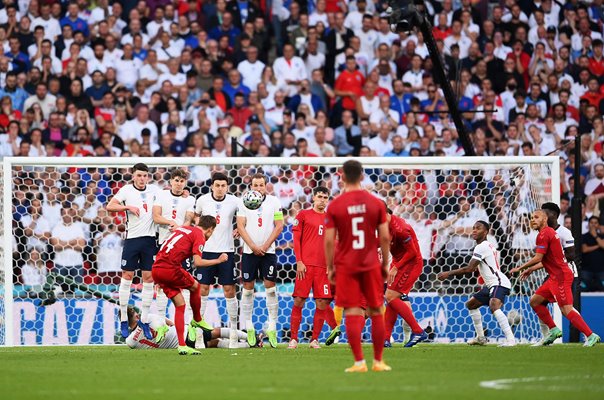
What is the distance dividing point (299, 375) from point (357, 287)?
977mm

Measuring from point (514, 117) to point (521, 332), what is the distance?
6098 mm

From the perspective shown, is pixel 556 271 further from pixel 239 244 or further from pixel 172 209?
pixel 172 209

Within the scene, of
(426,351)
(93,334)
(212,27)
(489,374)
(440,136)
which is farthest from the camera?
(212,27)

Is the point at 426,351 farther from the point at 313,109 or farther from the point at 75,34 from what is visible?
the point at 75,34

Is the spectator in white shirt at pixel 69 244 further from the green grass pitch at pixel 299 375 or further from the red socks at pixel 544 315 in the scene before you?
the red socks at pixel 544 315

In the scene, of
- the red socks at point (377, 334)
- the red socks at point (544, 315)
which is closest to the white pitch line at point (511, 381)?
the red socks at point (377, 334)

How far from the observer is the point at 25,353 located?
14.5 metres

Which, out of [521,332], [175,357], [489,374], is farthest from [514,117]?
[489,374]

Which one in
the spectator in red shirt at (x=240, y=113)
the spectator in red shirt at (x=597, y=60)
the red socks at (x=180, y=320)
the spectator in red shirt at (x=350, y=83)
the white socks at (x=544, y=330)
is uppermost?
the spectator in red shirt at (x=597, y=60)

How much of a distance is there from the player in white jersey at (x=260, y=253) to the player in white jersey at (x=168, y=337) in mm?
305

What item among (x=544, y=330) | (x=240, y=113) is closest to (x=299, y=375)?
(x=544, y=330)

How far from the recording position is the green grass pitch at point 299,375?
8.88m

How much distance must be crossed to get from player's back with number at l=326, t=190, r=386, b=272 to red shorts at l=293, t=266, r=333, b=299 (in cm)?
478

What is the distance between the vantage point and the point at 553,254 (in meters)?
15.4
